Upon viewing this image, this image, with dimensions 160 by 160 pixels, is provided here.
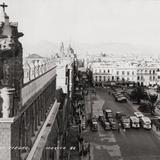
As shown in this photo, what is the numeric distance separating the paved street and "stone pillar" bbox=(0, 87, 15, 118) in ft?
77.9

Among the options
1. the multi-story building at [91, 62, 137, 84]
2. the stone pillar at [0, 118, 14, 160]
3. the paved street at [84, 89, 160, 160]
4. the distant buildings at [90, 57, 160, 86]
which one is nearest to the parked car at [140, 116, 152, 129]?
the paved street at [84, 89, 160, 160]

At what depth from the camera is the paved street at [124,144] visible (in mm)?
33969

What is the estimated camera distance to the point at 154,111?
59469mm

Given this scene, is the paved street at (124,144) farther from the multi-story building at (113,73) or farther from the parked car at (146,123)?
the multi-story building at (113,73)

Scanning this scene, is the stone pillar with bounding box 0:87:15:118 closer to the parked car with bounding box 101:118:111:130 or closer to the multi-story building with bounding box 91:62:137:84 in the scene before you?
the parked car with bounding box 101:118:111:130

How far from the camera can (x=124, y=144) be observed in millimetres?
38375

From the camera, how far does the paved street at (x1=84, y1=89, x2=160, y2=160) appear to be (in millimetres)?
33969

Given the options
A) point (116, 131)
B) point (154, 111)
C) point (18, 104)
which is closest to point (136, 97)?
point (154, 111)

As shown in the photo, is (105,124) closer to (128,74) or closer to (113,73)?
(128,74)

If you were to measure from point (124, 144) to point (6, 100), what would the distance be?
2966 centimetres

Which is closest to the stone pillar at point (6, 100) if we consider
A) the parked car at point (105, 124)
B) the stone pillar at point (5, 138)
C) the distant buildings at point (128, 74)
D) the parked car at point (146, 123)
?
the stone pillar at point (5, 138)

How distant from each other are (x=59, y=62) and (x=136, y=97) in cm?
2994

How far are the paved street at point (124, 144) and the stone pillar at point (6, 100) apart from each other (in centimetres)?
2376

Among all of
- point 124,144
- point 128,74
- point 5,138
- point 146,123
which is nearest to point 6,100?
point 5,138
